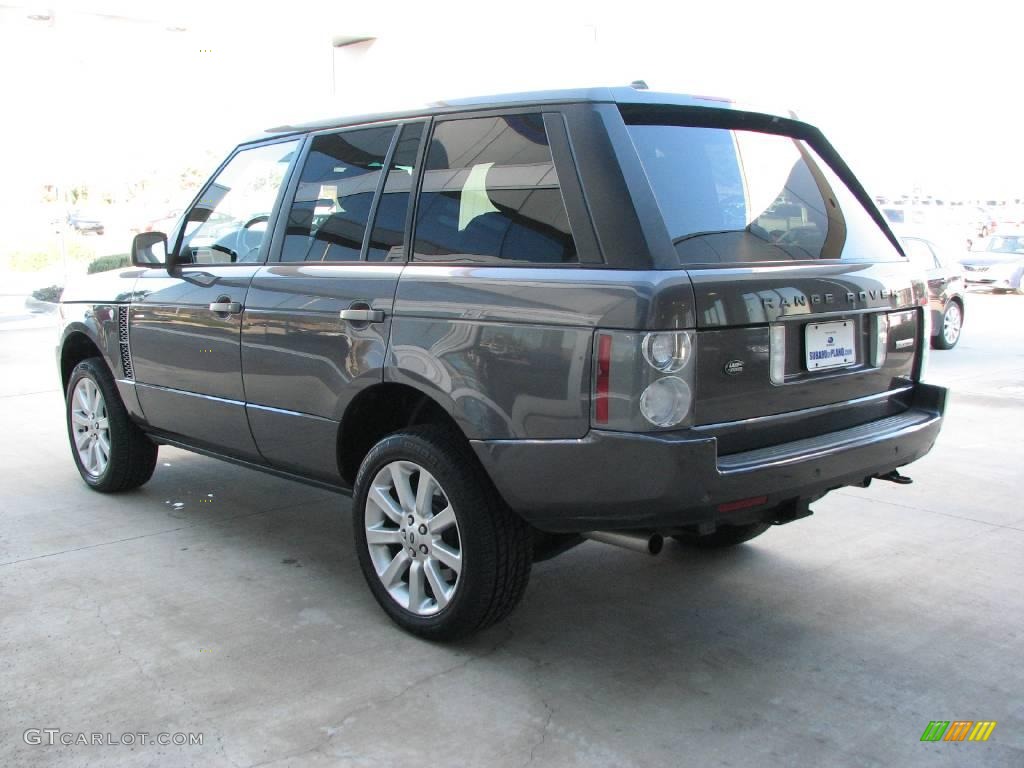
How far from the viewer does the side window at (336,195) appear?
378cm

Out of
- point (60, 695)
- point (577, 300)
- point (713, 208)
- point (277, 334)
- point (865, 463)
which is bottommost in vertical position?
point (60, 695)

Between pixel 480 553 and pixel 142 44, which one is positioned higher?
pixel 142 44

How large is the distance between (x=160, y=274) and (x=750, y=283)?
3026 millimetres

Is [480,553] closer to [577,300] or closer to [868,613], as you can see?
[577,300]

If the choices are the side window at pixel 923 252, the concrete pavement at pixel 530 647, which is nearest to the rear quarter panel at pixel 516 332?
the concrete pavement at pixel 530 647

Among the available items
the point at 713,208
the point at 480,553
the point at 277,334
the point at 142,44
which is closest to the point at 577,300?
the point at 713,208

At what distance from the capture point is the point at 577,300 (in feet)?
9.61

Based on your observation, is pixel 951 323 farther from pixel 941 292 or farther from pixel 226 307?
pixel 226 307

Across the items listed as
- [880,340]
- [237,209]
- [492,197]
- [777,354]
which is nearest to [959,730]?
[777,354]

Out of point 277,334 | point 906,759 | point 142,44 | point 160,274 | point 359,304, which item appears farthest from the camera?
point 142,44

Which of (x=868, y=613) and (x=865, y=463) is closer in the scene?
(x=865, y=463)

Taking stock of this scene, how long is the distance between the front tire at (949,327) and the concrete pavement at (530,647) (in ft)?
24.0

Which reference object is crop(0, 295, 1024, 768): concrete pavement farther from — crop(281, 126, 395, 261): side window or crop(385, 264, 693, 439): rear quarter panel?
crop(281, 126, 395, 261): side window

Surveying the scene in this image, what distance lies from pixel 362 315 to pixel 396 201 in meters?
0.46
